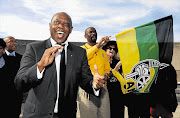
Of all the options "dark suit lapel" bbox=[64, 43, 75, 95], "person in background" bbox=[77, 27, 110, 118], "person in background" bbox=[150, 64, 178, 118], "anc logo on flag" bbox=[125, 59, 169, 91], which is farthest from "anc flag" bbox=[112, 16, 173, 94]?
"dark suit lapel" bbox=[64, 43, 75, 95]

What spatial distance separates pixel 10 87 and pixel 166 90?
→ 345 centimetres

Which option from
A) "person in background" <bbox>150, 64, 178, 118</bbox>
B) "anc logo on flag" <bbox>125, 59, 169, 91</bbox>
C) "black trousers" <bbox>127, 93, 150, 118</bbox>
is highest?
"anc logo on flag" <bbox>125, 59, 169, 91</bbox>

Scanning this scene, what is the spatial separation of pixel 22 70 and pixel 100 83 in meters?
0.85

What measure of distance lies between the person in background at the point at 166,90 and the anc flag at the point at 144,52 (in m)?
0.11

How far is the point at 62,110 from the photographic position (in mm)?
1951

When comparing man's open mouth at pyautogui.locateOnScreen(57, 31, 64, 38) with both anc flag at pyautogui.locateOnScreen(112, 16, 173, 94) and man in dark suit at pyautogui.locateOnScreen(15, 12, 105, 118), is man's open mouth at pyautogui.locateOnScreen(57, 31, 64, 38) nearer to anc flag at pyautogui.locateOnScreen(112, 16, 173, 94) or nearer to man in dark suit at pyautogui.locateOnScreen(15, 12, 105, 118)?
man in dark suit at pyautogui.locateOnScreen(15, 12, 105, 118)

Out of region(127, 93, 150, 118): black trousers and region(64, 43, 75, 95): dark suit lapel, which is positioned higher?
region(64, 43, 75, 95): dark suit lapel

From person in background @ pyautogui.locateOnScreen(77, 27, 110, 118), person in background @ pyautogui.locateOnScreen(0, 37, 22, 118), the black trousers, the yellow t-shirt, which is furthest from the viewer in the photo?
person in background @ pyautogui.locateOnScreen(0, 37, 22, 118)

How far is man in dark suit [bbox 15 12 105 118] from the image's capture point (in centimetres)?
183

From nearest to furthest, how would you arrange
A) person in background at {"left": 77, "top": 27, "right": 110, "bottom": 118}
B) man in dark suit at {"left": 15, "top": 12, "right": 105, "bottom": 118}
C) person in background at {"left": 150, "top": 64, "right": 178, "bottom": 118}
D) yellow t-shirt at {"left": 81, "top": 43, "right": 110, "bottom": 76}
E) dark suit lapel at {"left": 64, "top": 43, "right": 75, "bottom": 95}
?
man in dark suit at {"left": 15, "top": 12, "right": 105, "bottom": 118} → dark suit lapel at {"left": 64, "top": 43, "right": 75, "bottom": 95} → person in background at {"left": 150, "top": 64, "right": 178, "bottom": 118} → person in background at {"left": 77, "top": 27, "right": 110, "bottom": 118} → yellow t-shirt at {"left": 81, "top": 43, "right": 110, "bottom": 76}

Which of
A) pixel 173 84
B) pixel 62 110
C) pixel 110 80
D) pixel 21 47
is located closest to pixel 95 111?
pixel 110 80

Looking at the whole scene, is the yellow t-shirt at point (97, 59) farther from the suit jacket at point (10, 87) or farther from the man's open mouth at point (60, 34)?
the suit jacket at point (10, 87)

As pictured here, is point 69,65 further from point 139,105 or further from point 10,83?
point 10,83

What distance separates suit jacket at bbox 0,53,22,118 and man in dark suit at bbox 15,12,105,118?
259 cm
